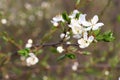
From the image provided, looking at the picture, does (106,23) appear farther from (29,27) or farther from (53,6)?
(29,27)

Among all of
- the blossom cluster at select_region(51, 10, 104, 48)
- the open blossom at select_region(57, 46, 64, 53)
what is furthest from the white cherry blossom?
the open blossom at select_region(57, 46, 64, 53)

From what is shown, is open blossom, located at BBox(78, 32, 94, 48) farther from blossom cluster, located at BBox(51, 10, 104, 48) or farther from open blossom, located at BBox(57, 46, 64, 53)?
open blossom, located at BBox(57, 46, 64, 53)

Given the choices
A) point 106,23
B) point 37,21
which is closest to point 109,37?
point 37,21

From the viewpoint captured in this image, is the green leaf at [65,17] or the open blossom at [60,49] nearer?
the green leaf at [65,17]

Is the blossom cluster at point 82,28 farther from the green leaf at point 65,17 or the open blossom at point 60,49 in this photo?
the open blossom at point 60,49

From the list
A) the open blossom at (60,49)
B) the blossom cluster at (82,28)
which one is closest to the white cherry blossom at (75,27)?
the blossom cluster at (82,28)

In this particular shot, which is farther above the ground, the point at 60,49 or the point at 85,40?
the point at 60,49

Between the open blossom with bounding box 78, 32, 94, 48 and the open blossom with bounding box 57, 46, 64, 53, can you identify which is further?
the open blossom with bounding box 57, 46, 64, 53

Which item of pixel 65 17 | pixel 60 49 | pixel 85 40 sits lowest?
pixel 85 40

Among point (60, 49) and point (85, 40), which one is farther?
point (60, 49)

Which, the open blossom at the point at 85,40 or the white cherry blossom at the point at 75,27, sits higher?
the white cherry blossom at the point at 75,27

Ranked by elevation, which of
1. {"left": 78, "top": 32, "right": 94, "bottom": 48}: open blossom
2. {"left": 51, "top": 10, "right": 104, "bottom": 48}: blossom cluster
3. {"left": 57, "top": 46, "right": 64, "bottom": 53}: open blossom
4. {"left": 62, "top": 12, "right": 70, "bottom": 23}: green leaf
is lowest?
{"left": 78, "top": 32, "right": 94, "bottom": 48}: open blossom

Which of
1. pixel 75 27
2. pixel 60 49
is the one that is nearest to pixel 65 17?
pixel 75 27

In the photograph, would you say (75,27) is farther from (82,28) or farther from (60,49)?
(60,49)
